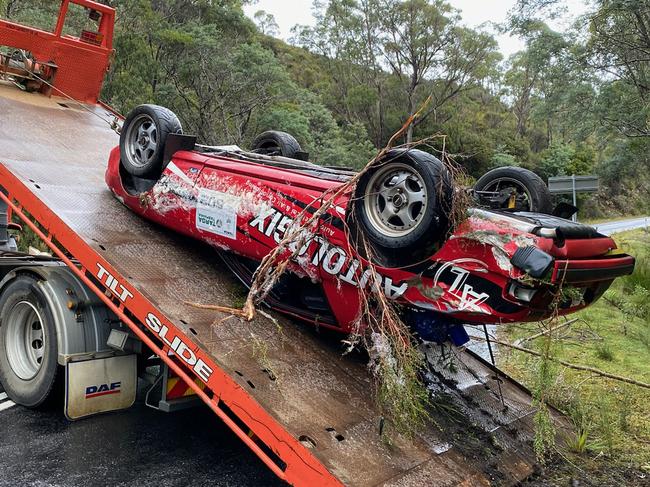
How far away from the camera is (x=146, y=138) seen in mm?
5352

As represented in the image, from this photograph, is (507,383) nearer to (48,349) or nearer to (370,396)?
(370,396)

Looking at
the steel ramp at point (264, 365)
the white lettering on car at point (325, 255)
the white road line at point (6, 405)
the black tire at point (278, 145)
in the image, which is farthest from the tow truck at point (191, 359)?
the black tire at point (278, 145)

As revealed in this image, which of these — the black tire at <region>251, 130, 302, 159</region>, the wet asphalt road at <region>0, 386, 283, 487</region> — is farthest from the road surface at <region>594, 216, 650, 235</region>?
the wet asphalt road at <region>0, 386, 283, 487</region>

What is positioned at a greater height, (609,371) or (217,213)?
(217,213)

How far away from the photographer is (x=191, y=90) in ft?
75.2

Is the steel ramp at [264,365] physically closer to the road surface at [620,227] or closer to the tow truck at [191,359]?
the tow truck at [191,359]

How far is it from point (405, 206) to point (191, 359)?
60.1 inches

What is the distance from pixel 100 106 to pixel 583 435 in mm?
6911

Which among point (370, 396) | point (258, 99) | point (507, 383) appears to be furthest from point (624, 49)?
point (370, 396)

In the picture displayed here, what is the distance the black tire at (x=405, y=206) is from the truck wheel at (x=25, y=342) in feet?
8.27

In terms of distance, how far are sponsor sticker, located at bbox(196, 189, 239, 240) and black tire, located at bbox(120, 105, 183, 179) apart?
0.67 metres

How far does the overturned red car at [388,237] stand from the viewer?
340 centimetres

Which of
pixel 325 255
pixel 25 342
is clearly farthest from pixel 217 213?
pixel 25 342

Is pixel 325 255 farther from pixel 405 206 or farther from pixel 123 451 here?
pixel 123 451
